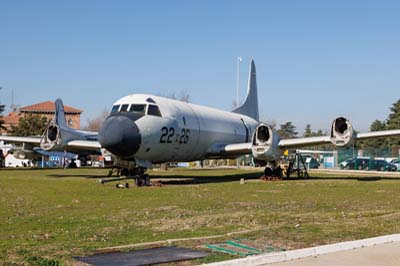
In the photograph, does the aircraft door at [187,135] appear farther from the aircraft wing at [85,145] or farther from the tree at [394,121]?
the tree at [394,121]

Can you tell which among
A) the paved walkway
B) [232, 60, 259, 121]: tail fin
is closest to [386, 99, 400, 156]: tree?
[232, 60, 259, 121]: tail fin

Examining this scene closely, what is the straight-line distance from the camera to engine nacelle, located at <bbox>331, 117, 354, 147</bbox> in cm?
2584

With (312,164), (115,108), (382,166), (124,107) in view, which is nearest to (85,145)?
(115,108)

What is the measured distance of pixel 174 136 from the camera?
81.5 feet

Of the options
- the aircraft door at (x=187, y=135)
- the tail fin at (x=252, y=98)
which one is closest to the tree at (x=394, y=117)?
the tail fin at (x=252, y=98)

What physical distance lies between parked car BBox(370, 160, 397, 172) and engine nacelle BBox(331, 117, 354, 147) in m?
28.4

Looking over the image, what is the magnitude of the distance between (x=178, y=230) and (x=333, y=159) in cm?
5976

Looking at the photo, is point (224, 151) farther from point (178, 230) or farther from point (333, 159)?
point (333, 159)

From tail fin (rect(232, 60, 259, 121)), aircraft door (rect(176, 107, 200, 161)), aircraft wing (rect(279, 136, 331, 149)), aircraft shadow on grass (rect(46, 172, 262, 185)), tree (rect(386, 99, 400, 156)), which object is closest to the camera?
aircraft door (rect(176, 107, 200, 161))

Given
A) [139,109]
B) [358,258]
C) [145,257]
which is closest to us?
[145,257]

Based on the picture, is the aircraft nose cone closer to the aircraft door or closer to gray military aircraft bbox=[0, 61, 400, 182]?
gray military aircraft bbox=[0, 61, 400, 182]

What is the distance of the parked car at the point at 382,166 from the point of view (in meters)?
52.3

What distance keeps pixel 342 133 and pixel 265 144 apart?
3.86m

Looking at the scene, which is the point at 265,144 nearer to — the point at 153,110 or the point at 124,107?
the point at 153,110
